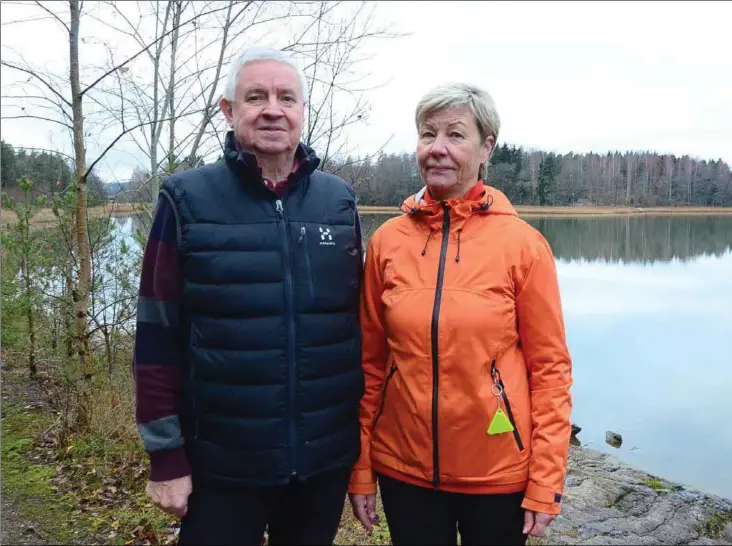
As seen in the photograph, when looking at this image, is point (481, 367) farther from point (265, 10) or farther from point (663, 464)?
point (663, 464)

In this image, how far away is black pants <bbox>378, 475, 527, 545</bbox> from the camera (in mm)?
1924

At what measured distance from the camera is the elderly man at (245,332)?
5.84 feet

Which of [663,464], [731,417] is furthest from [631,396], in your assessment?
[663,464]

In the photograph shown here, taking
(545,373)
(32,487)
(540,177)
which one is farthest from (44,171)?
(540,177)

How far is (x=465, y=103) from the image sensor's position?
1967 mm

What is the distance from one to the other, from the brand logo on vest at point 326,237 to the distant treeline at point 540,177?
0.54m

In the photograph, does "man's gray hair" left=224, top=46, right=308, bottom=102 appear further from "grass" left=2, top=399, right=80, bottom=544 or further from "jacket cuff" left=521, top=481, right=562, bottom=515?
"grass" left=2, top=399, right=80, bottom=544

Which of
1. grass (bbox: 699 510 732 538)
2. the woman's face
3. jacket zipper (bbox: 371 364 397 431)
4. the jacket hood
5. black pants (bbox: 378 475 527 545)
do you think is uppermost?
the woman's face

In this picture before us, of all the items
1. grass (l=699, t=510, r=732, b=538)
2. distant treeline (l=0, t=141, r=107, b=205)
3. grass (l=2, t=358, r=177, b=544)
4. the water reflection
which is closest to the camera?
grass (l=2, t=358, r=177, b=544)

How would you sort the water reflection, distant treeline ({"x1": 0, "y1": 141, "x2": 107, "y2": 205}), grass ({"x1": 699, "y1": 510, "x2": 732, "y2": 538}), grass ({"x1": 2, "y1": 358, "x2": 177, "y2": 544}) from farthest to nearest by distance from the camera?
the water reflection, grass ({"x1": 699, "y1": 510, "x2": 732, "y2": 538}), distant treeline ({"x1": 0, "y1": 141, "x2": 107, "y2": 205}), grass ({"x1": 2, "y1": 358, "x2": 177, "y2": 544})

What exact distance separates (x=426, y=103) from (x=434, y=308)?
69cm

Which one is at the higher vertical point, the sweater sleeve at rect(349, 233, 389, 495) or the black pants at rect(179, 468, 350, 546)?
the sweater sleeve at rect(349, 233, 389, 495)

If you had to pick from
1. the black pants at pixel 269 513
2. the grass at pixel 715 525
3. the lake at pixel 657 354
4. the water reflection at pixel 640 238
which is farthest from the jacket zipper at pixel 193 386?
the water reflection at pixel 640 238

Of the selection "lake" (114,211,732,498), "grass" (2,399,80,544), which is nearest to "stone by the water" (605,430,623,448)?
"lake" (114,211,732,498)
